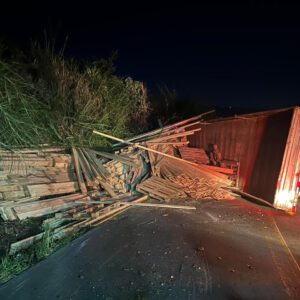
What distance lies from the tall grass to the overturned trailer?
10.9ft

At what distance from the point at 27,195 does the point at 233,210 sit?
3.98m

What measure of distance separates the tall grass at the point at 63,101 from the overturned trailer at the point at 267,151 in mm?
3324

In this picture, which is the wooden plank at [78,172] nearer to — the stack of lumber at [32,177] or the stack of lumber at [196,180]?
the stack of lumber at [32,177]

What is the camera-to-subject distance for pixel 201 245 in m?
3.41

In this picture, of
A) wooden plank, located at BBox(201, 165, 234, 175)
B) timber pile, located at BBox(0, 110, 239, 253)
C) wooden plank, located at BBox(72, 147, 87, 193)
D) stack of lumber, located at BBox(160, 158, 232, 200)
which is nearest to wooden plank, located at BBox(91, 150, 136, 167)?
timber pile, located at BBox(0, 110, 239, 253)

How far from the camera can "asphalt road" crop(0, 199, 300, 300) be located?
2461 mm

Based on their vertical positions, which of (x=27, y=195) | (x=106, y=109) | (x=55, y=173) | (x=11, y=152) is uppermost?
(x=106, y=109)

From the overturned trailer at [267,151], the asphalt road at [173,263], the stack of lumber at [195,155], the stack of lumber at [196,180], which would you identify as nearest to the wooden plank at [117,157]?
the stack of lumber at [196,180]

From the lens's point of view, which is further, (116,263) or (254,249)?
(254,249)

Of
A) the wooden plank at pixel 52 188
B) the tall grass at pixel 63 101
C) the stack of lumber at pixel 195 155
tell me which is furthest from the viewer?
the stack of lumber at pixel 195 155

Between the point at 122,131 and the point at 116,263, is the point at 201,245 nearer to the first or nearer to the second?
the point at 116,263

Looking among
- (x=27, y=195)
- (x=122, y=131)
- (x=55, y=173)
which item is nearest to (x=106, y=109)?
(x=122, y=131)

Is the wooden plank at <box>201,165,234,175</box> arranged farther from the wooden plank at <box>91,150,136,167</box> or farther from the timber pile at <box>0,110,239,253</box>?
the wooden plank at <box>91,150,136,167</box>

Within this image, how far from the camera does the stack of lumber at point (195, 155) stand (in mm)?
7006
